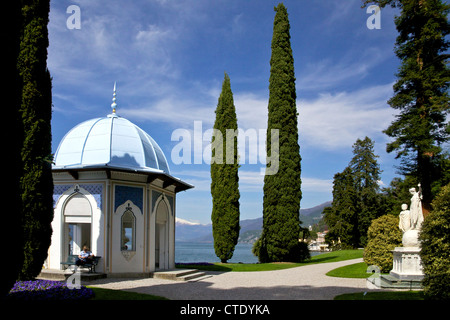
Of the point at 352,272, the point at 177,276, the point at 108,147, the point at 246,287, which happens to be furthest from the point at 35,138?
the point at 352,272

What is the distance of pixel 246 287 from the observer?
480 inches

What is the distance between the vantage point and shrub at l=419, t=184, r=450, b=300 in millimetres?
8672

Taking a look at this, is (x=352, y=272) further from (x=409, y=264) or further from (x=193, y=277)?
(x=193, y=277)

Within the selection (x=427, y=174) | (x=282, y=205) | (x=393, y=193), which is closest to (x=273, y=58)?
(x=282, y=205)

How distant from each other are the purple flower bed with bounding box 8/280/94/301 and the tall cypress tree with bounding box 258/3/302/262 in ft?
49.5

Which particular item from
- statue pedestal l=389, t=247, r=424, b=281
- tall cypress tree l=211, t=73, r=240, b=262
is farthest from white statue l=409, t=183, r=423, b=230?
tall cypress tree l=211, t=73, r=240, b=262

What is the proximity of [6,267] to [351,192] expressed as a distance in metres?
35.4

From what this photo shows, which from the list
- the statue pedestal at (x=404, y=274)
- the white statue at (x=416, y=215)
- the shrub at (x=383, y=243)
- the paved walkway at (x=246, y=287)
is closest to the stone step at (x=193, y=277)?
the paved walkway at (x=246, y=287)

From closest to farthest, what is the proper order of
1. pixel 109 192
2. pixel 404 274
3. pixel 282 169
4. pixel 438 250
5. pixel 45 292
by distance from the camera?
pixel 45 292
pixel 438 250
pixel 404 274
pixel 109 192
pixel 282 169

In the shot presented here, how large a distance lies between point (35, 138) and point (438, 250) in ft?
35.7

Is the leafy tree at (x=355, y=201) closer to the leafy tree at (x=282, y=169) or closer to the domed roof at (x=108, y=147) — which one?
the leafy tree at (x=282, y=169)

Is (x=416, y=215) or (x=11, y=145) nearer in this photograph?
(x=11, y=145)

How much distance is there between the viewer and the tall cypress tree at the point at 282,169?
74.0ft

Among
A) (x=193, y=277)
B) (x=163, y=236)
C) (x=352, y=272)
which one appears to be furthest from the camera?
(x=163, y=236)
